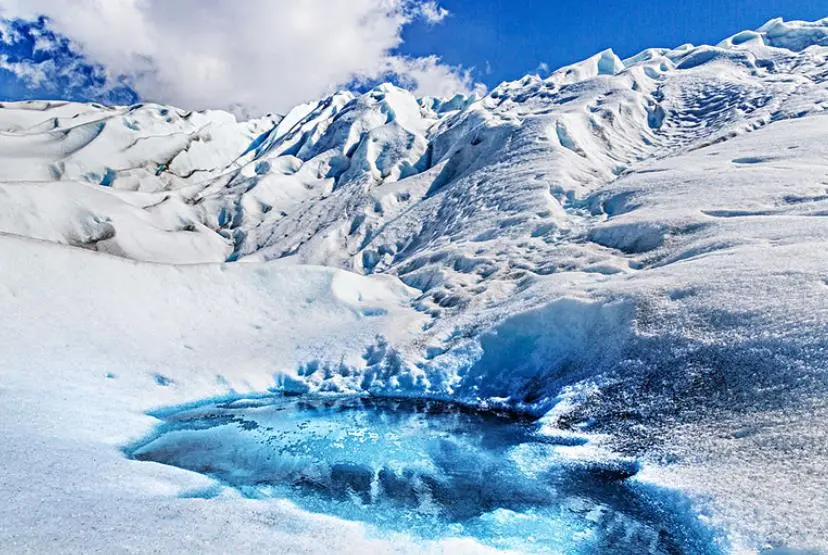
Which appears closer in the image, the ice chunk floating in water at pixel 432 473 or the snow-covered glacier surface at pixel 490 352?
the snow-covered glacier surface at pixel 490 352

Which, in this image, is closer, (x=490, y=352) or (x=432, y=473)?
(x=432, y=473)

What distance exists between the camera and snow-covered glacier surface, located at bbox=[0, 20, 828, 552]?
6699mm

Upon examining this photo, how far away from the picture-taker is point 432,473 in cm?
922

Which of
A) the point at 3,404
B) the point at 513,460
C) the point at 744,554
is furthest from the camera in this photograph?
the point at 513,460

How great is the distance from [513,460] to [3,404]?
29.5 feet

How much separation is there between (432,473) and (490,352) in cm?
516

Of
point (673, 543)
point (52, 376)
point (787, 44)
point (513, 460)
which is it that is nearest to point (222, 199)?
point (52, 376)

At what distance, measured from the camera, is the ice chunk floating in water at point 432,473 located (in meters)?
7.20

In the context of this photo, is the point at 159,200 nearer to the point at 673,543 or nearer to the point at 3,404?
the point at 3,404

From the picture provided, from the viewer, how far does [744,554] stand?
6.17m

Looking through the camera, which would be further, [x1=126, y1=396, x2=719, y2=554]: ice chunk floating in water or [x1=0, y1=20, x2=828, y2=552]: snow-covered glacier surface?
[x1=126, y1=396, x2=719, y2=554]: ice chunk floating in water

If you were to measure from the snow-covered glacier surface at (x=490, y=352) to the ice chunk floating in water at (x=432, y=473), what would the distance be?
9cm

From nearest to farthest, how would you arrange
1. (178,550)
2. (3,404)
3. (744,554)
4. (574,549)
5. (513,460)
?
(178,550) → (744,554) → (574,549) → (3,404) → (513,460)

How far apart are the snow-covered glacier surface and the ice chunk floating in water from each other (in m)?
0.09
